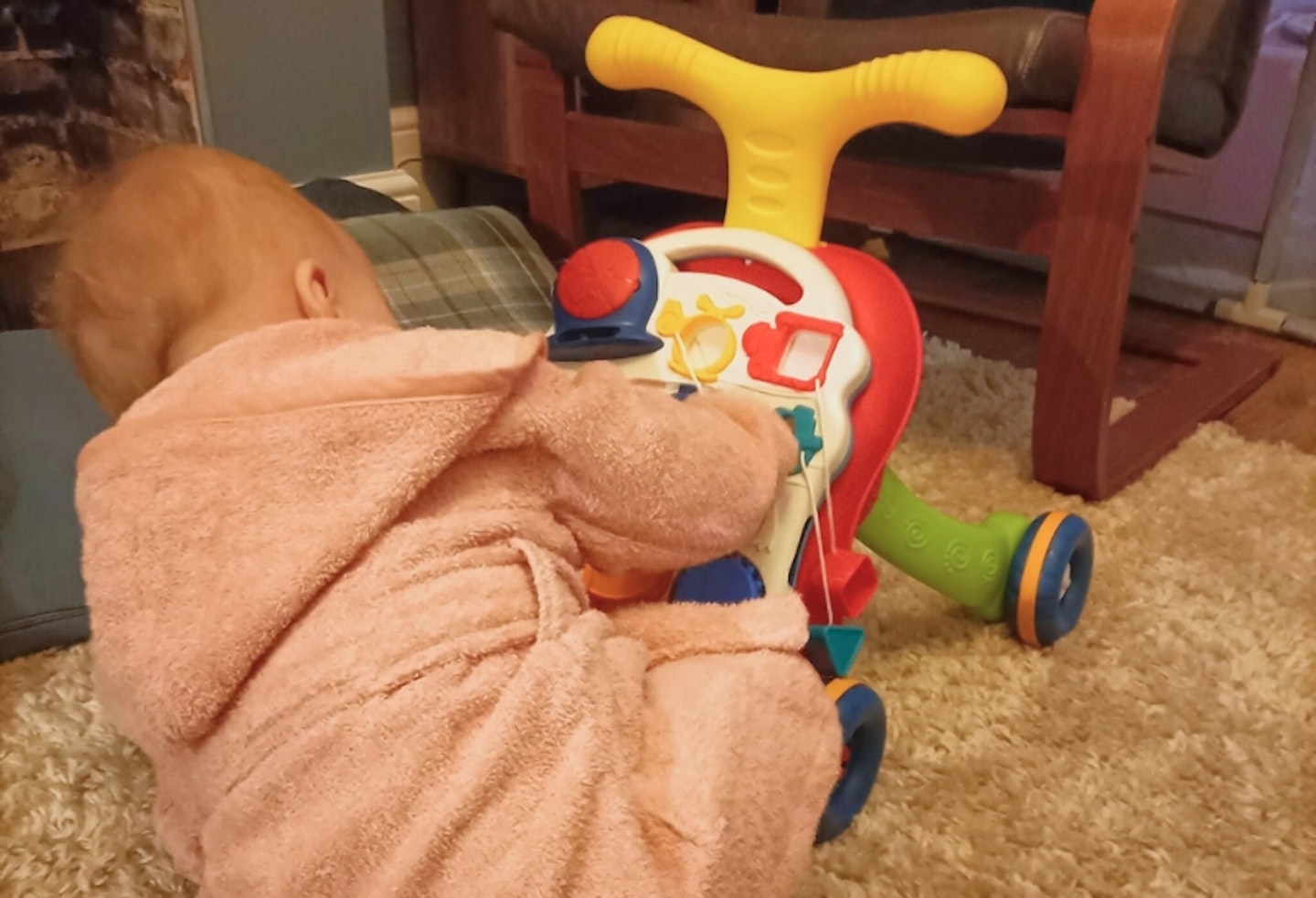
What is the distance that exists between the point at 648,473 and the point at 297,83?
123 cm

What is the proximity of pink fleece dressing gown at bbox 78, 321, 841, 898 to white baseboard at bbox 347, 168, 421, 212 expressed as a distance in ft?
3.94

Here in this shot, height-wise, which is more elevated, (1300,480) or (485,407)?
(485,407)

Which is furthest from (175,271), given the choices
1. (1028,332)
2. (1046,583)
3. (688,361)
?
(1028,332)

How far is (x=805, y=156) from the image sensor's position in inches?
31.7

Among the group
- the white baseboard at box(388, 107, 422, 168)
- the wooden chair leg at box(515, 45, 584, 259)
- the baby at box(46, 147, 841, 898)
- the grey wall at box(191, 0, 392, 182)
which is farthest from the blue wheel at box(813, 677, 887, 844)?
the white baseboard at box(388, 107, 422, 168)

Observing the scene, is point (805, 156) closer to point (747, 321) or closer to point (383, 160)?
point (747, 321)

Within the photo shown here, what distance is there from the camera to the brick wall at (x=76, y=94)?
Result: 1490mm

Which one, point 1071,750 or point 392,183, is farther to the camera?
point 392,183

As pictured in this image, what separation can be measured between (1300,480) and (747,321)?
2.38 ft

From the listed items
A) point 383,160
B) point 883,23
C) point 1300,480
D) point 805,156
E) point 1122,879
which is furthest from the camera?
point 383,160

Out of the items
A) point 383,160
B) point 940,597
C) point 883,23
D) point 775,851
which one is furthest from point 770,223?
point 383,160

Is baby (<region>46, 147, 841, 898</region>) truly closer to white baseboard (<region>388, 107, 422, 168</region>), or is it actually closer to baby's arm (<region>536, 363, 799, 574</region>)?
baby's arm (<region>536, 363, 799, 574</region>)

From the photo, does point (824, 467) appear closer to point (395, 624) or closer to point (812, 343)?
point (812, 343)

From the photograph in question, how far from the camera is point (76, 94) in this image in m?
1.62
